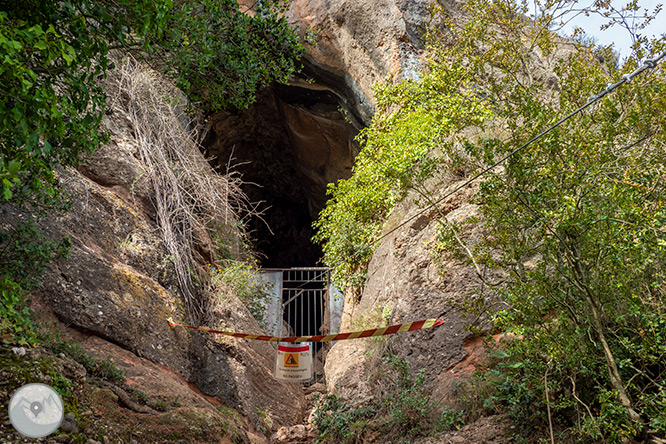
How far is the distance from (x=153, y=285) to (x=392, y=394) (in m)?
3.77

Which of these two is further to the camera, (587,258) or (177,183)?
(177,183)

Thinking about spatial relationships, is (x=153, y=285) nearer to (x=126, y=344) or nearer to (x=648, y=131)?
(x=126, y=344)

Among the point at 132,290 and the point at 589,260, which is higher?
the point at 132,290

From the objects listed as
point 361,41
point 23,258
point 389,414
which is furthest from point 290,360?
point 361,41

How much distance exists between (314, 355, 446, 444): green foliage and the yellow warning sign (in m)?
1.13

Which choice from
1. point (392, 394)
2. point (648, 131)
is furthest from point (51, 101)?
point (392, 394)

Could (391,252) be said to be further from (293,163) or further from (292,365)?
(293,163)

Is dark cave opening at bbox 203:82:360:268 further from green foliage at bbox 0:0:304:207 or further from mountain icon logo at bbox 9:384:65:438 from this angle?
mountain icon logo at bbox 9:384:65:438

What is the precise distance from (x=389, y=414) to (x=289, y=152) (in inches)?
477

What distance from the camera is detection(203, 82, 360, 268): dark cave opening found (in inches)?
577

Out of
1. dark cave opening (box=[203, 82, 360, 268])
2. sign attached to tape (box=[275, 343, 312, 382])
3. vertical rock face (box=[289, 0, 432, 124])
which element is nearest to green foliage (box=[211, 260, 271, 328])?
sign attached to tape (box=[275, 343, 312, 382])

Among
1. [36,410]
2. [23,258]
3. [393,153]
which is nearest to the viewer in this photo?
[36,410]

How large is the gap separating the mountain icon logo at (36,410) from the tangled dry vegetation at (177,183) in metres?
3.96

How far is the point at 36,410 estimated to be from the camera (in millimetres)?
3402
